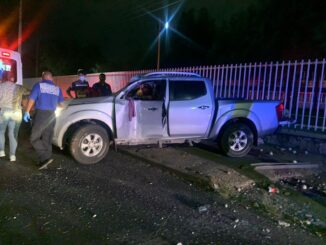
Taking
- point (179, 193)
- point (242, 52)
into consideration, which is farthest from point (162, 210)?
point (242, 52)

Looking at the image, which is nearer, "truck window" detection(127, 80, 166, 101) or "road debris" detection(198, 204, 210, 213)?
"road debris" detection(198, 204, 210, 213)

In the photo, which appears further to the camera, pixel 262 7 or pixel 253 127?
pixel 262 7

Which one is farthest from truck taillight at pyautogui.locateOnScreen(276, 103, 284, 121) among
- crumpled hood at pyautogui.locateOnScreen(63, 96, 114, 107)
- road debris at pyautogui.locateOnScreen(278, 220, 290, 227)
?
road debris at pyautogui.locateOnScreen(278, 220, 290, 227)

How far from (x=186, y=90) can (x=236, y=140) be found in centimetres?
154

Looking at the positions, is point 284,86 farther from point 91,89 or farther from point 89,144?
point 89,144

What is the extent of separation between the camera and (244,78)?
34.9ft

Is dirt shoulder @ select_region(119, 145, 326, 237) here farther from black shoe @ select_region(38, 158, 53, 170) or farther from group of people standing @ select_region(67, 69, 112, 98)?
group of people standing @ select_region(67, 69, 112, 98)

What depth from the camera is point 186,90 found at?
7977 mm

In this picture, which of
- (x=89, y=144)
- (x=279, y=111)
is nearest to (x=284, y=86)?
(x=279, y=111)

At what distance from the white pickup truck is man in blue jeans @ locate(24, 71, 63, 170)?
0.78ft

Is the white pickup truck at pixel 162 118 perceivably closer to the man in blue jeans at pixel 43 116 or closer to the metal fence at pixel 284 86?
the man in blue jeans at pixel 43 116

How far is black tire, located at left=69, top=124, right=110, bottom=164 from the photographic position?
23.2ft

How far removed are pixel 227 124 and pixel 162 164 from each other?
1833 millimetres

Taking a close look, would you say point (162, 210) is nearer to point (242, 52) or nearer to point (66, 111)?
point (66, 111)
